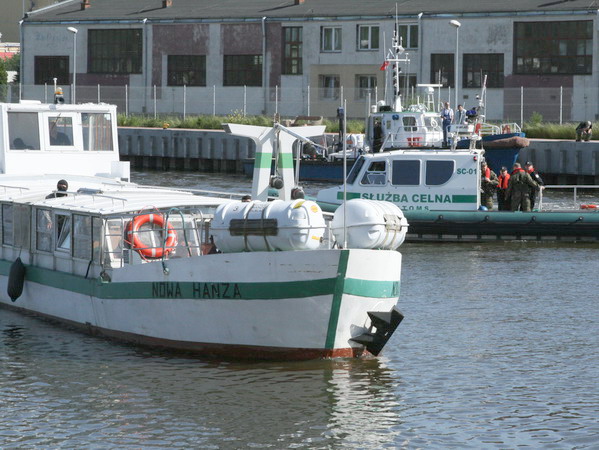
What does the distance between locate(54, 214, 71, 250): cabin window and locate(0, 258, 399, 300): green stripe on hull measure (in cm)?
137

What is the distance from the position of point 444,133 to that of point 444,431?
27.6 m

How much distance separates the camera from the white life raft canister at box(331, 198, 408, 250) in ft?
53.1

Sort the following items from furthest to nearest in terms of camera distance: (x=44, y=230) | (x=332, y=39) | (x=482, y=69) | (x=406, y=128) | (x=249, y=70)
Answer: (x=249, y=70), (x=332, y=39), (x=482, y=69), (x=406, y=128), (x=44, y=230)

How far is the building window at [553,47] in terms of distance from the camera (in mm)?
60000

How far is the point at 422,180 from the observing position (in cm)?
3170

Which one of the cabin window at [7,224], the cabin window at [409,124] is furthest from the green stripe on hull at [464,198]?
the cabin window at [7,224]

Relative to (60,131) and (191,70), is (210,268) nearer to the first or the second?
(60,131)

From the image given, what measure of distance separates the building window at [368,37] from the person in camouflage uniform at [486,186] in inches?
1323

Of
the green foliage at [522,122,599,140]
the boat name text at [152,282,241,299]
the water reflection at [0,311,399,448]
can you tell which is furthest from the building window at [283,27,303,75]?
the boat name text at [152,282,241,299]

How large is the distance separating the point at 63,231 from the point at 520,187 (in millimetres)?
15622

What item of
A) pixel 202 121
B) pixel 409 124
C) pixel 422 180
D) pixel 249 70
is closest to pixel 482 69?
pixel 249 70

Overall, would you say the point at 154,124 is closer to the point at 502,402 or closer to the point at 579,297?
the point at 579,297

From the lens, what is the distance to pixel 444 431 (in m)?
14.1

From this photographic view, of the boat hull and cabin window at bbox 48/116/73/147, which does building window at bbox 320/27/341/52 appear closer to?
cabin window at bbox 48/116/73/147
